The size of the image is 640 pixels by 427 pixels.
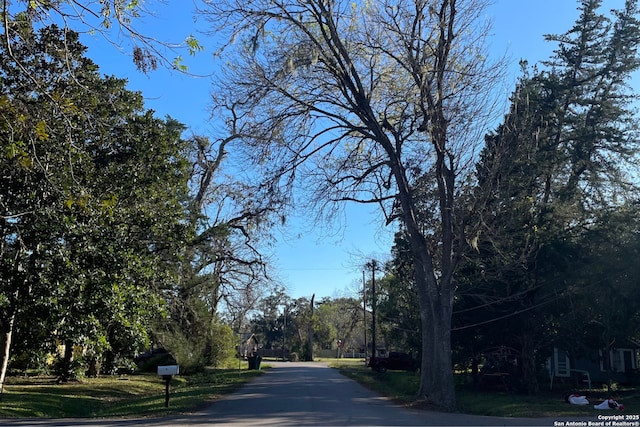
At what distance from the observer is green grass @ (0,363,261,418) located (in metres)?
15.9

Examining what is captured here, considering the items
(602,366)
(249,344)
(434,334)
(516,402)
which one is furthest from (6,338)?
(249,344)

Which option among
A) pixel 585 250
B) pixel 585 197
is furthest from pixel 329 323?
Result: pixel 585 250

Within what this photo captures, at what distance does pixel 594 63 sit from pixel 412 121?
17141 millimetres

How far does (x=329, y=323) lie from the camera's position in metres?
98.6

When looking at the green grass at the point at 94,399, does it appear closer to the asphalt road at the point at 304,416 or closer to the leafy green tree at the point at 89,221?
the asphalt road at the point at 304,416

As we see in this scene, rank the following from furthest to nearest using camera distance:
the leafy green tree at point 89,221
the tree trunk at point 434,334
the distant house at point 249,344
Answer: the distant house at point 249,344, the tree trunk at point 434,334, the leafy green tree at point 89,221

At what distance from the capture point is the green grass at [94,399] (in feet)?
52.2

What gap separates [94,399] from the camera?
21.3m

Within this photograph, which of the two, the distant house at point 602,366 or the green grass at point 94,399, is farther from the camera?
the distant house at point 602,366

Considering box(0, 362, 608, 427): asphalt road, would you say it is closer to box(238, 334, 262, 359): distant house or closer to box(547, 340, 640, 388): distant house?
box(547, 340, 640, 388): distant house

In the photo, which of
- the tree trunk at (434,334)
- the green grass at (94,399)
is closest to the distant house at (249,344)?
the green grass at (94,399)

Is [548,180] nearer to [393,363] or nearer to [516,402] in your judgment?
[516,402]

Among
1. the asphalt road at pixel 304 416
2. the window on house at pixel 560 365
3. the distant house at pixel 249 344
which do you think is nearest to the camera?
the asphalt road at pixel 304 416

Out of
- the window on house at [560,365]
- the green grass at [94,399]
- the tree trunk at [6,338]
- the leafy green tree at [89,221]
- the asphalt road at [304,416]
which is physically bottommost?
the green grass at [94,399]
